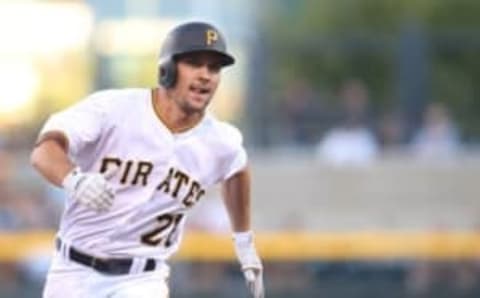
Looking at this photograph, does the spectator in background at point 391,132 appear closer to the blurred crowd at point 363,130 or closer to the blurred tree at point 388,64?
the blurred crowd at point 363,130

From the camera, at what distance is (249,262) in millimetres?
7617

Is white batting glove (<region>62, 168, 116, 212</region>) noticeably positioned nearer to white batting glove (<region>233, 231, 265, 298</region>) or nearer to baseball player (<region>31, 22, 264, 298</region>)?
A: baseball player (<region>31, 22, 264, 298</region>)

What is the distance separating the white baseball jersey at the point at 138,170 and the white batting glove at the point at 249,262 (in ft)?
1.28

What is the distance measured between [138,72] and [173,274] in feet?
9.86

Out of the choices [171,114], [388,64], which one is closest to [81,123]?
[171,114]

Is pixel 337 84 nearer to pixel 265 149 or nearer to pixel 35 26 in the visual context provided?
pixel 265 149

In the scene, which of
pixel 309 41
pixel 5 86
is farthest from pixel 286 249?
pixel 5 86

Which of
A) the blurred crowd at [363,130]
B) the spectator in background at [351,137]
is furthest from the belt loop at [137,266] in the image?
the blurred crowd at [363,130]

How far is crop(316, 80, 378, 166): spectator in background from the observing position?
1434cm

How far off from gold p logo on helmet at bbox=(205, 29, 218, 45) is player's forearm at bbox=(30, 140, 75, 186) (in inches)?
28.1

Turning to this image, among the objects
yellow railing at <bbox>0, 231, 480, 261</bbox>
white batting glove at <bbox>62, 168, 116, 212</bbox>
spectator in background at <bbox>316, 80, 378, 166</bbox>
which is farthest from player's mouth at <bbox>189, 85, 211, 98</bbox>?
spectator in background at <bbox>316, 80, 378, 166</bbox>

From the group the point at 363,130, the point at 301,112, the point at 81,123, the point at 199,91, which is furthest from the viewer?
the point at 301,112

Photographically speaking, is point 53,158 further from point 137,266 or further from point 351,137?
point 351,137

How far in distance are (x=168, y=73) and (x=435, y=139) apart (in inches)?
314
